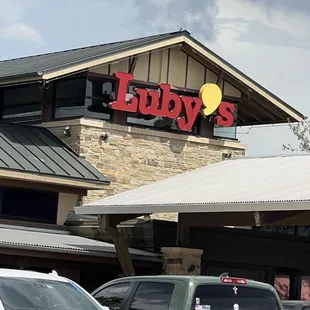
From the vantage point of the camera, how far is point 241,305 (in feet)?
36.4

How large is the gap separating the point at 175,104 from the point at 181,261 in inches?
258

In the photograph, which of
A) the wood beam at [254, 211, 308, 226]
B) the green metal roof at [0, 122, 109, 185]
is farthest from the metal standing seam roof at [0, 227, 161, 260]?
the wood beam at [254, 211, 308, 226]

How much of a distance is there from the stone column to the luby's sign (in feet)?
18.0

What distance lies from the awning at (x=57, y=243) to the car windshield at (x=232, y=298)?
30.1 ft

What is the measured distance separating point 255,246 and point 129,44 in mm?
6806

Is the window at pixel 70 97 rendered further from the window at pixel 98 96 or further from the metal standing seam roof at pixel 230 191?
the metal standing seam roof at pixel 230 191

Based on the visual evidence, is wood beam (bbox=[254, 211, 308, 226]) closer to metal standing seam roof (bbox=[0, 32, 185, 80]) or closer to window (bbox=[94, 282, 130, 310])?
window (bbox=[94, 282, 130, 310])

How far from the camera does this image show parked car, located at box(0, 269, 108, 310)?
10.2 metres

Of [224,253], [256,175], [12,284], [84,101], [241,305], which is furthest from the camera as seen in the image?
[84,101]

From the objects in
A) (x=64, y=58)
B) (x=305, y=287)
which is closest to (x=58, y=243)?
(x=305, y=287)

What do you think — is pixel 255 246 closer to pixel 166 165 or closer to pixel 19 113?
pixel 166 165

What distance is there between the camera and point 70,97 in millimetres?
25391

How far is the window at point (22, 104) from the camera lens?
85.7ft

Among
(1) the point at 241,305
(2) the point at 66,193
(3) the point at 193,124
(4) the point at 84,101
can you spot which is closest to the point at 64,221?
(2) the point at 66,193
